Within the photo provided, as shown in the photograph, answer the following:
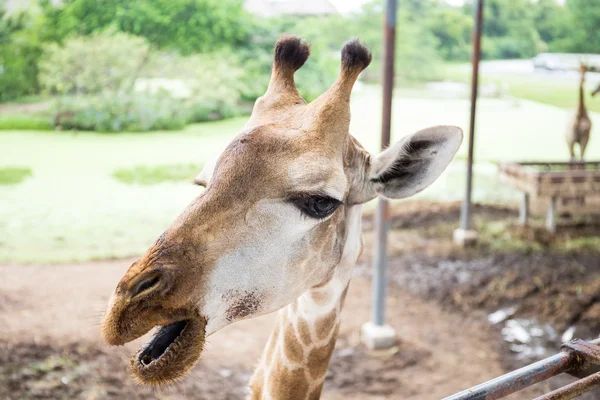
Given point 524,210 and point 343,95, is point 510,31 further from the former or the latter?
point 343,95

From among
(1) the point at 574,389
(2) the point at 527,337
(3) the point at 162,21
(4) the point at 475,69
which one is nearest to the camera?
(1) the point at 574,389

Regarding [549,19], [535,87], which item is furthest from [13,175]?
[549,19]

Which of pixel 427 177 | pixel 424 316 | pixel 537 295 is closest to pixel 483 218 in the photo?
pixel 537 295

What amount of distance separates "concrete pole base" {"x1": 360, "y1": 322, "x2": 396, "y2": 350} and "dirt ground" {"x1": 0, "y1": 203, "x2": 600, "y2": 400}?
74 mm

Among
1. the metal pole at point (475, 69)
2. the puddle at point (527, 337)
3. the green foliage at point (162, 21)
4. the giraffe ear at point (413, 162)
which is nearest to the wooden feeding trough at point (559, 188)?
the metal pole at point (475, 69)

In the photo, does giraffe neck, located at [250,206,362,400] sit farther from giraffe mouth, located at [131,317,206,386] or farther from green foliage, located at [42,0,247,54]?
green foliage, located at [42,0,247,54]

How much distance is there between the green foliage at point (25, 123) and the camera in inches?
347

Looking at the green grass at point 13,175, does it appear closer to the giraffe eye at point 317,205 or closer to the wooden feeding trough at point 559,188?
the wooden feeding trough at point 559,188

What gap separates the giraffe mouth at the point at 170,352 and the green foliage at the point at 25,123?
8325mm

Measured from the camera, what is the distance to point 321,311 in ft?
6.72

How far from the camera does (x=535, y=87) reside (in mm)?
11250

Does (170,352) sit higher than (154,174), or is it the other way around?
(170,352)

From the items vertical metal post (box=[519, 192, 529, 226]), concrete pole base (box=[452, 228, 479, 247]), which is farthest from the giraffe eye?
vertical metal post (box=[519, 192, 529, 226])

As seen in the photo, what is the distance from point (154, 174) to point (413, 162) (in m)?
7.70
